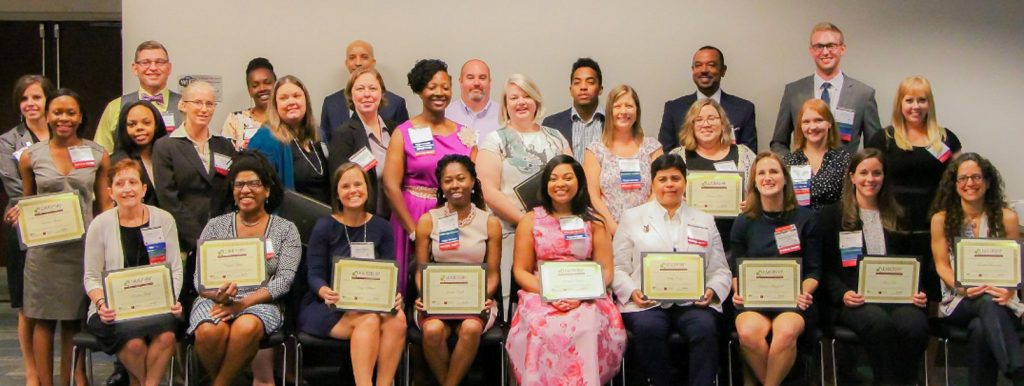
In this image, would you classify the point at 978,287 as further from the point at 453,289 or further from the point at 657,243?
the point at 453,289

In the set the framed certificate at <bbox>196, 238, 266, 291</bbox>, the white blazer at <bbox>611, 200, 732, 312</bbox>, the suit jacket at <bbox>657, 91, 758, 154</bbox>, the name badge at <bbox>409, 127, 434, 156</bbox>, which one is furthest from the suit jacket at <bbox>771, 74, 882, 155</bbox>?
the framed certificate at <bbox>196, 238, 266, 291</bbox>

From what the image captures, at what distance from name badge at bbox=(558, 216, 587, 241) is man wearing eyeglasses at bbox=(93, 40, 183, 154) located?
2.42 meters

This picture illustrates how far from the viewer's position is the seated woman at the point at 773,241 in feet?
15.5

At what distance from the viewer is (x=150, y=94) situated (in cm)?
588

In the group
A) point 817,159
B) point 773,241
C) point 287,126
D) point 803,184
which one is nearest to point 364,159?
point 287,126

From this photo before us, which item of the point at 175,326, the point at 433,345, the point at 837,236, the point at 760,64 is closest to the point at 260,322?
the point at 175,326

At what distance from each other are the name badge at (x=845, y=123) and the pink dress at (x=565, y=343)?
2.11 metres

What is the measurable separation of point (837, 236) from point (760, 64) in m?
2.14

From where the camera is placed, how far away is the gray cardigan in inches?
185

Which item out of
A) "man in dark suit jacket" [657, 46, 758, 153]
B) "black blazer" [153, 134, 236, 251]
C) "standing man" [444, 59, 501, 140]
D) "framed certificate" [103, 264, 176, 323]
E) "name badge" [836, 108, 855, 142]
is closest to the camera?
"framed certificate" [103, 264, 176, 323]

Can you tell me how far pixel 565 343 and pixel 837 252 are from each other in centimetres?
147

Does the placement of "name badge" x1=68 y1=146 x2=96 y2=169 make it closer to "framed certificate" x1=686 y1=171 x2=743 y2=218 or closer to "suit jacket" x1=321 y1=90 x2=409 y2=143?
"suit jacket" x1=321 y1=90 x2=409 y2=143

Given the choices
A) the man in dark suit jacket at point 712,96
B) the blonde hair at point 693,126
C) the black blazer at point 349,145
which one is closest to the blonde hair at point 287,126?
the black blazer at point 349,145

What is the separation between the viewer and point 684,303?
4.73m
